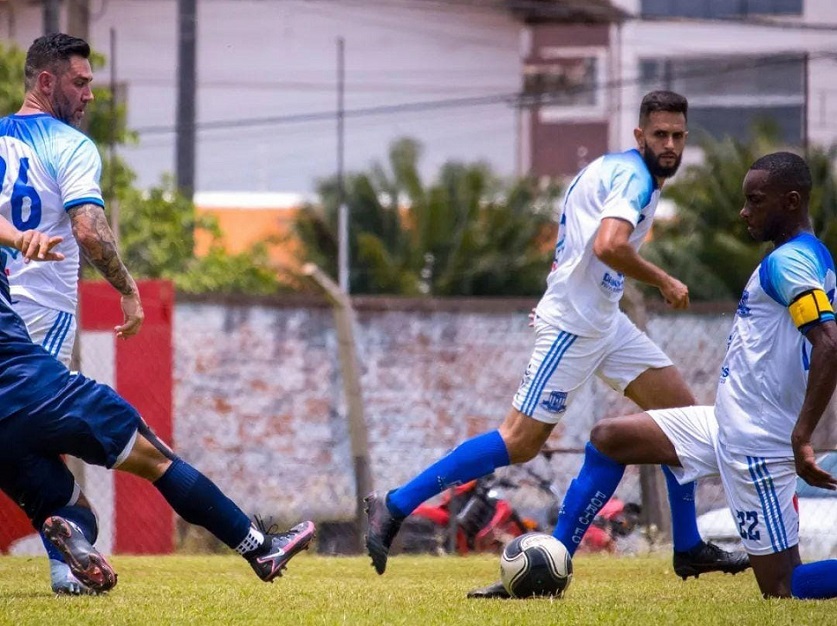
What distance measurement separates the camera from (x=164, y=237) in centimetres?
2833

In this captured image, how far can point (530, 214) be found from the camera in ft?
97.8

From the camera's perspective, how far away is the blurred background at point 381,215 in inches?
473

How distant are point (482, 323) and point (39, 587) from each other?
700 centimetres

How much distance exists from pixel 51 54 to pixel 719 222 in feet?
70.7

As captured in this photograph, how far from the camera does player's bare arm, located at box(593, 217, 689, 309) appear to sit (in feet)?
22.4

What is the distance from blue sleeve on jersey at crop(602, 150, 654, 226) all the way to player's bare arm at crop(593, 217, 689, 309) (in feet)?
0.22

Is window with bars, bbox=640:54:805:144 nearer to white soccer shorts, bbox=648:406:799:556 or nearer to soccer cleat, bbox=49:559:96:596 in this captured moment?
white soccer shorts, bbox=648:406:799:556

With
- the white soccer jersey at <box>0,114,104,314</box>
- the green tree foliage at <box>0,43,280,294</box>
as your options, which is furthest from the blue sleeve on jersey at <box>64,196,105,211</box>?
the green tree foliage at <box>0,43,280,294</box>

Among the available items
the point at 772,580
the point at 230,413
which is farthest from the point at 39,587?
the point at 230,413

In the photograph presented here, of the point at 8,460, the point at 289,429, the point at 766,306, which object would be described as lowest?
the point at 289,429

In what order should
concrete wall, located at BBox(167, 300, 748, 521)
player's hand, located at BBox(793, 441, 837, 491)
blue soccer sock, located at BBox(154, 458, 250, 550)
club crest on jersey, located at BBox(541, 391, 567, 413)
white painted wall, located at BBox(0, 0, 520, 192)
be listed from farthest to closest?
white painted wall, located at BBox(0, 0, 520, 192)
concrete wall, located at BBox(167, 300, 748, 521)
club crest on jersey, located at BBox(541, 391, 567, 413)
blue soccer sock, located at BBox(154, 458, 250, 550)
player's hand, located at BBox(793, 441, 837, 491)

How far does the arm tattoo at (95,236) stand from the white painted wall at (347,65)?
32985 mm

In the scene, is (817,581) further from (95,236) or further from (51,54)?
(51,54)

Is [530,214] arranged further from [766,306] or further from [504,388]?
[766,306]
